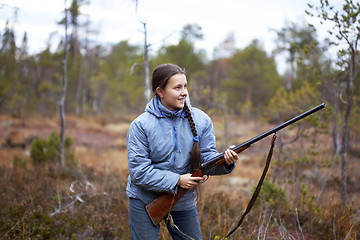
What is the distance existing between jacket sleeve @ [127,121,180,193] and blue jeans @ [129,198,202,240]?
7.6 inches

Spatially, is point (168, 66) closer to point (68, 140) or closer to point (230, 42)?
point (68, 140)

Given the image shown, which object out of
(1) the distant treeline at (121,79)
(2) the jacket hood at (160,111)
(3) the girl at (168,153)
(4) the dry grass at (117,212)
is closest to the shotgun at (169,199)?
(3) the girl at (168,153)

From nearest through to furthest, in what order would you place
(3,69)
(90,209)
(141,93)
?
(90,209), (3,69), (141,93)

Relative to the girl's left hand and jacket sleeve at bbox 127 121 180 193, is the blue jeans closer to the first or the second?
jacket sleeve at bbox 127 121 180 193

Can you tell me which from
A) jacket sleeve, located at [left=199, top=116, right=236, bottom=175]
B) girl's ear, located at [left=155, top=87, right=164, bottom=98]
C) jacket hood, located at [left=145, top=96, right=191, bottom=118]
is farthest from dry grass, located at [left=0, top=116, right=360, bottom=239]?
girl's ear, located at [left=155, top=87, right=164, bottom=98]

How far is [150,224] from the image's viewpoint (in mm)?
2242

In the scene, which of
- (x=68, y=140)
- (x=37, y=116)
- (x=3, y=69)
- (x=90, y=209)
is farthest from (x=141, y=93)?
(x=90, y=209)

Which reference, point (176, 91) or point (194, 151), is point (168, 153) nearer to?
point (194, 151)

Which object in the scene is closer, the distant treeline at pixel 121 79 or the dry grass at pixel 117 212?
the dry grass at pixel 117 212

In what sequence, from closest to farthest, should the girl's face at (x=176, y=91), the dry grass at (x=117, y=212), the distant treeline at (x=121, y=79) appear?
the girl's face at (x=176, y=91), the dry grass at (x=117, y=212), the distant treeline at (x=121, y=79)

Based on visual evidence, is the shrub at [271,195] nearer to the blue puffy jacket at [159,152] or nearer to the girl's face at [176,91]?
the blue puffy jacket at [159,152]

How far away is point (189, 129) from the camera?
233cm

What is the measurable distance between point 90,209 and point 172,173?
8.51 feet

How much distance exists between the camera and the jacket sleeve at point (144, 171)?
213 cm
